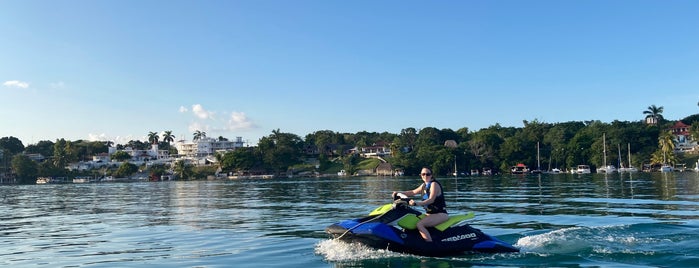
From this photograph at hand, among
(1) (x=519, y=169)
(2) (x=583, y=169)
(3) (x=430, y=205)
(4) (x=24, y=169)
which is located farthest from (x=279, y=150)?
(3) (x=430, y=205)

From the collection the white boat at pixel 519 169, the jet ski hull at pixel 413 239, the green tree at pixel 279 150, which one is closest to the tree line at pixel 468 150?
the green tree at pixel 279 150

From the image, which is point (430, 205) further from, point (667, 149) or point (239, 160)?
point (239, 160)

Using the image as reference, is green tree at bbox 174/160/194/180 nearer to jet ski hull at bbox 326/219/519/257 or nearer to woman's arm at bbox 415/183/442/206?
jet ski hull at bbox 326/219/519/257

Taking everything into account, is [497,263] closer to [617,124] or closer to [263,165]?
[617,124]

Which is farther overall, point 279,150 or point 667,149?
point 279,150

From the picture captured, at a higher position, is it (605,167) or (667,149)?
(667,149)

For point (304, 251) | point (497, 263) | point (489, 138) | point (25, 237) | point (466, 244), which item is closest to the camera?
point (497, 263)

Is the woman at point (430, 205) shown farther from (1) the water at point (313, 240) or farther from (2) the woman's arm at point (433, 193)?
(1) the water at point (313, 240)

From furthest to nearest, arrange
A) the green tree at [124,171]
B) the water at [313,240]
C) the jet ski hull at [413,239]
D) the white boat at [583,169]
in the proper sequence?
the green tree at [124,171] < the white boat at [583,169] < the water at [313,240] < the jet ski hull at [413,239]

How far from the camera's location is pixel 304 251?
1565cm

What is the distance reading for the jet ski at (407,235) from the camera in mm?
13633

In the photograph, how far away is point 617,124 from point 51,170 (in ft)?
523

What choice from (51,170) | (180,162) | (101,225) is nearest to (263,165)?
(180,162)

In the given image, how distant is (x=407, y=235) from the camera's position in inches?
543
